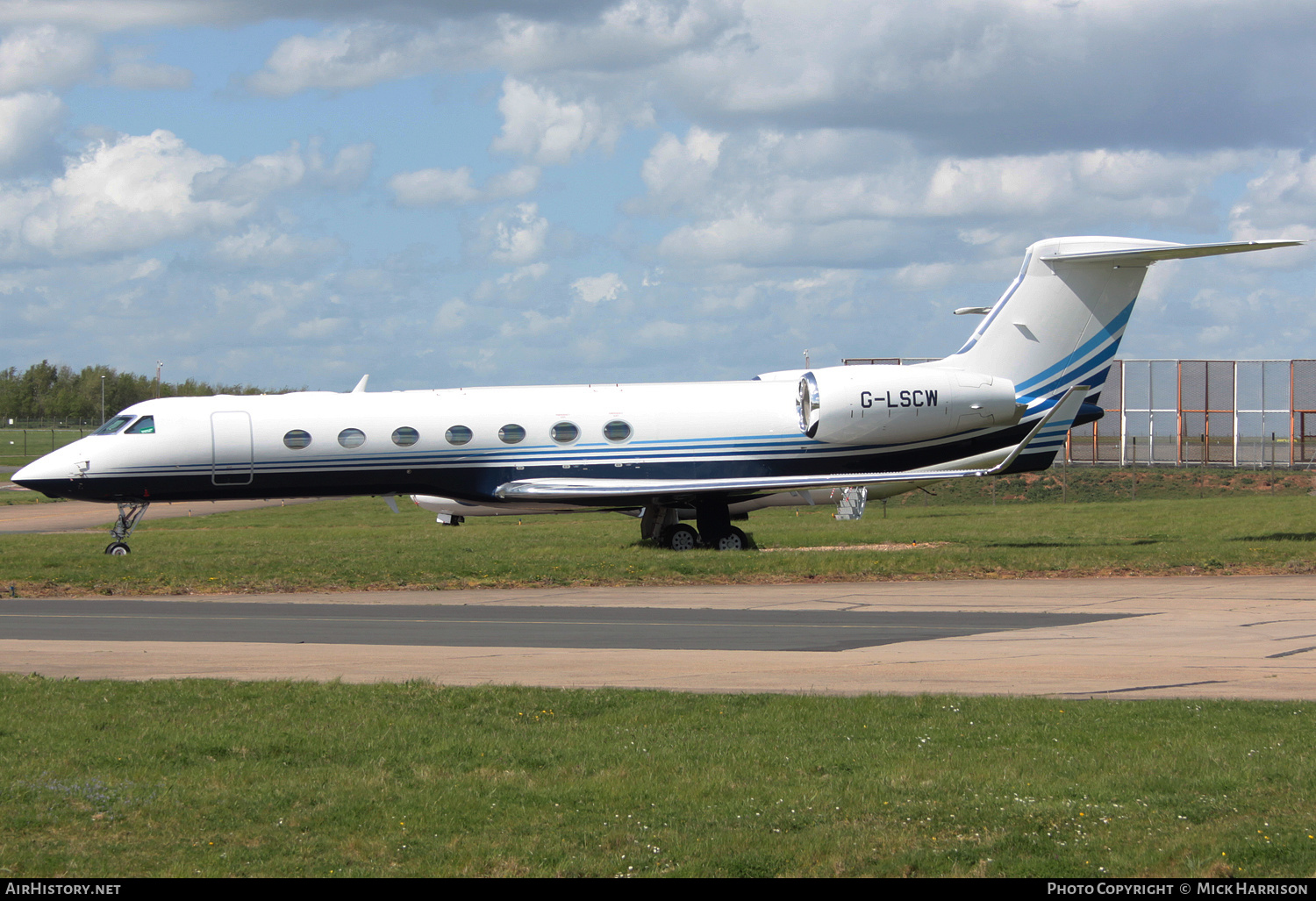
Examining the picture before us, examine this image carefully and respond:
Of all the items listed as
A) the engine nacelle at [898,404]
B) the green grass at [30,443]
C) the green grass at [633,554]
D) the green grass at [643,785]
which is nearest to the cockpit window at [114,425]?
the green grass at [633,554]

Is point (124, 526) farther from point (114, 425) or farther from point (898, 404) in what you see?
point (898, 404)

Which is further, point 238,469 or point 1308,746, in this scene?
point 238,469

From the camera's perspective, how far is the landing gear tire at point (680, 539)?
26.1m

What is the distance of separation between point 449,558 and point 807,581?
6663 millimetres

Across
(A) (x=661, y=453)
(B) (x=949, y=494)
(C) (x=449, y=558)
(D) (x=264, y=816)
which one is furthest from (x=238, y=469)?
(B) (x=949, y=494)

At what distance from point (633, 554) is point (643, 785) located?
627 inches

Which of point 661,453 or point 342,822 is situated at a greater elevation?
point 661,453

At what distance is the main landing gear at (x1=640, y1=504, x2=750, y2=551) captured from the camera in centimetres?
2558

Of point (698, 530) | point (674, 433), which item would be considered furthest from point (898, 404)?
point (698, 530)

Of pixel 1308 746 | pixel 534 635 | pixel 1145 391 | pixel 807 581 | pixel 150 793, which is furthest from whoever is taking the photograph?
pixel 1145 391

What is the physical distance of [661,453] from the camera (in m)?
25.1
